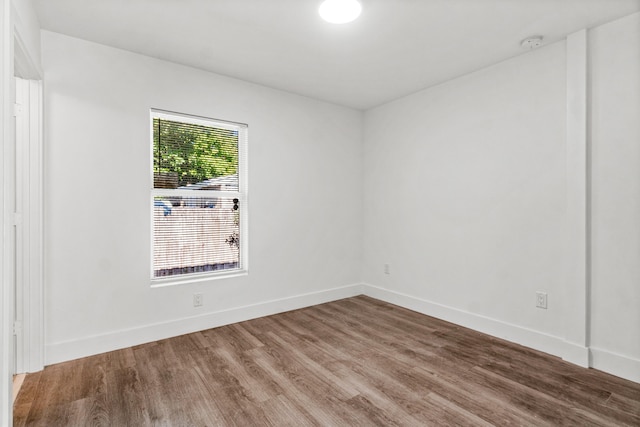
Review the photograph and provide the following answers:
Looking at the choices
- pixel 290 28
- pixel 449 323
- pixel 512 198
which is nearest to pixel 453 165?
pixel 512 198

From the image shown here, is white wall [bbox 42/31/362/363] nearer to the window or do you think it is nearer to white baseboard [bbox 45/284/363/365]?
white baseboard [bbox 45/284/363/365]

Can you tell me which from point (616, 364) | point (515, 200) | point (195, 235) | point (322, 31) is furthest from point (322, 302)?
point (322, 31)

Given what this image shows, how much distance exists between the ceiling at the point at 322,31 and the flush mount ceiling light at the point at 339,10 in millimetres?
56

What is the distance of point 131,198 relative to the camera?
9.45ft

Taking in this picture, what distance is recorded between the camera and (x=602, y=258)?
2.46m

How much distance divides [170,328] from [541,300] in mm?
3315

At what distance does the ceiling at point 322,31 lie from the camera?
2.24 metres

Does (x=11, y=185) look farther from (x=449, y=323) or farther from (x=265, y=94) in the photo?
(x=449, y=323)

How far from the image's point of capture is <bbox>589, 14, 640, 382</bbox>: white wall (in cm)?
231

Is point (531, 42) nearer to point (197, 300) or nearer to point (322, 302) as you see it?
point (322, 302)

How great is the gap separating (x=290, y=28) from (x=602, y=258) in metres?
2.94

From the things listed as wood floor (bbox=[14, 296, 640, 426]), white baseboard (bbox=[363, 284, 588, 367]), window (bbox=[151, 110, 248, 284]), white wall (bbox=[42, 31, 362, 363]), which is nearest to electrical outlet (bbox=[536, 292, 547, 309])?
white baseboard (bbox=[363, 284, 588, 367])

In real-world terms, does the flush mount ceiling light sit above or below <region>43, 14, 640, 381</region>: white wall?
above

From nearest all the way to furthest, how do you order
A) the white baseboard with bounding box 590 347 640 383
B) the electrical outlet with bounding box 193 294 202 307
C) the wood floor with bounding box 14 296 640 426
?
1. the wood floor with bounding box 14 296 640 426
2. the white baseboard with bounding box 590 347 640 383
3. the electrical outlet with bounding box 193 294 202 307
